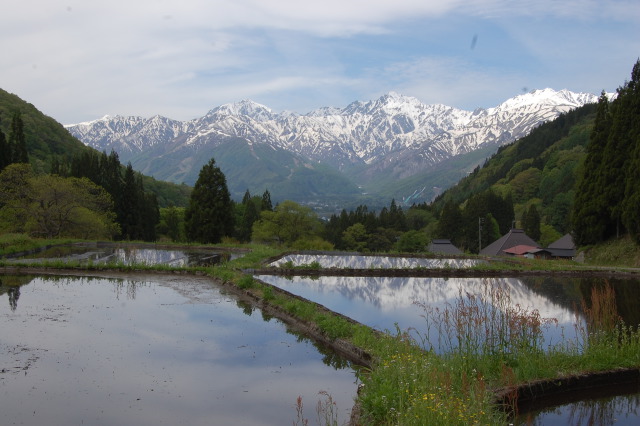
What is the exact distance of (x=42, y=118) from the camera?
410 ft

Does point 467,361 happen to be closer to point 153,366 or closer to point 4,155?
point 153,366

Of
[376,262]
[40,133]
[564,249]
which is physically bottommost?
[564,249]

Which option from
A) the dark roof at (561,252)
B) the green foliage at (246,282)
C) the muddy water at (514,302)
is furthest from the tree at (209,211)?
the dark roof at (561,252)

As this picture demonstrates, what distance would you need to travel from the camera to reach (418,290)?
19.2 m

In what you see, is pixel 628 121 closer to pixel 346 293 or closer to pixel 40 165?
pixel 346 293

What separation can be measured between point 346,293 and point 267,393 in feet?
34.0

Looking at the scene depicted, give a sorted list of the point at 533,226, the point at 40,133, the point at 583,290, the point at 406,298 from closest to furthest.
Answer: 1. the point at 406,298
2. the point at 583,290
3. the point at 533,226
4. the point at 40,133

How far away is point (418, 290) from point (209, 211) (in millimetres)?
28460

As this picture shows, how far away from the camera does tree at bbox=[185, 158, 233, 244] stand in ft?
148

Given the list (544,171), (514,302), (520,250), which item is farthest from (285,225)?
(544,171)

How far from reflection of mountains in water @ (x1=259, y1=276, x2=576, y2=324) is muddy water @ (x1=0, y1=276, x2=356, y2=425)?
14.1 feet

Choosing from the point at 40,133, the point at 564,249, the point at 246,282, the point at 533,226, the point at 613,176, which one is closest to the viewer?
the point at 246,282

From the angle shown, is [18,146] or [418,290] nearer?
[418,290]

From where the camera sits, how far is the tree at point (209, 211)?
45.0 meters
